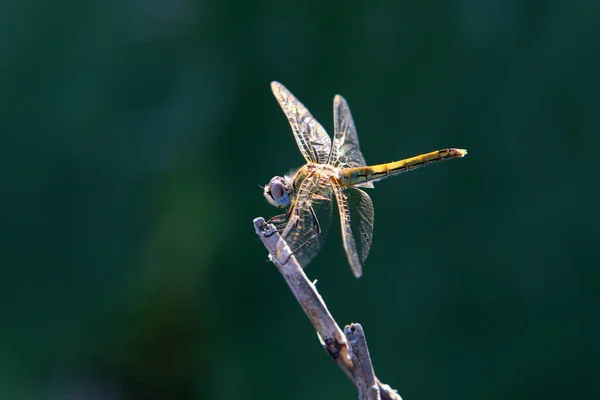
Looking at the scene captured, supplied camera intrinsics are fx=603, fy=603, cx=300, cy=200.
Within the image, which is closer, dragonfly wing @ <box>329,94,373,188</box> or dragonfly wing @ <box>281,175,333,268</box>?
dragonfly wing @ <box>281,175,333,268</box>

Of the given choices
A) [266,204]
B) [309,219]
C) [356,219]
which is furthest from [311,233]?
[266,204]

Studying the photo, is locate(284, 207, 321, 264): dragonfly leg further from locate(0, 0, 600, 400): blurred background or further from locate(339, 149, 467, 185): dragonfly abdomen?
locate(0, 0, 600, 400): blurred background

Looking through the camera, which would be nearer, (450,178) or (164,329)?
(450,178)

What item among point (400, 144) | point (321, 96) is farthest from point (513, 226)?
point (321, 96)

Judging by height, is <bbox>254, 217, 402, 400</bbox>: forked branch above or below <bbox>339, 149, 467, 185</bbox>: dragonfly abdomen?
below

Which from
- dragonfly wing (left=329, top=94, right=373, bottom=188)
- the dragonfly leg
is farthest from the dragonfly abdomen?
the dragonfly leg

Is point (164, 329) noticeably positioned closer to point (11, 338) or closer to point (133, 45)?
point (11, 338)

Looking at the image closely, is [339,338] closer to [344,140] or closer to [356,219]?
[356,219]

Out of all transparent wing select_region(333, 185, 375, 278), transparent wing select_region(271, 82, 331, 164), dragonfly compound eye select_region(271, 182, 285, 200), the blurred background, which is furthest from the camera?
the blurred background
